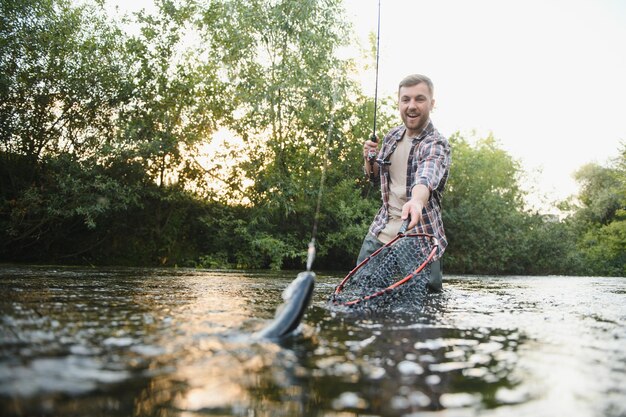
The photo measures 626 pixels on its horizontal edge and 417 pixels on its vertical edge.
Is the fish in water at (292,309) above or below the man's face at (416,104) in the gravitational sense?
below

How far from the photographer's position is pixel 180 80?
571 inches

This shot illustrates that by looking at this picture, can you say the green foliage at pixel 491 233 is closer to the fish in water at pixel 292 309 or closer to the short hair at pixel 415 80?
the short hair at pixel 415 80

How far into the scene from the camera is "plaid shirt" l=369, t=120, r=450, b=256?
452 centimetres

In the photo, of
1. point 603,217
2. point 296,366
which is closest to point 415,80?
point 296,366

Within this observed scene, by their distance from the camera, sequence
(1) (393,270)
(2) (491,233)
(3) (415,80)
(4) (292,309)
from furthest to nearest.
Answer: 1. (2) (491,233)
2. (3) (415,80)
3. (1) (393,270)
4. (4) (292,309)

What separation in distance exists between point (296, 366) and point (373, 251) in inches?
140

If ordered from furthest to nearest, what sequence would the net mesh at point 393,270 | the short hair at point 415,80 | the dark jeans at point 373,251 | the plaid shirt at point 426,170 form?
1. the dark jeans at point 373,251
2. the short hair at point 415,80
3. the plaid shirt at point 426,170
4. the net mesh at point 393,270

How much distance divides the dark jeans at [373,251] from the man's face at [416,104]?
1283 mm

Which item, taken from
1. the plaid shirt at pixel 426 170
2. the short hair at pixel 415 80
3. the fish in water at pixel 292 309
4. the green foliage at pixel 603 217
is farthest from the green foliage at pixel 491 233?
the fish in water at pixel 292 309

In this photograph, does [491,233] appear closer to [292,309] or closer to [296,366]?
[292,309]

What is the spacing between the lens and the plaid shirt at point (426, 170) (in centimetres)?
452

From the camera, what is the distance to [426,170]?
4477mm

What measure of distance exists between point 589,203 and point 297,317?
5125 centimetres

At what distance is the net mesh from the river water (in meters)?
1.05
